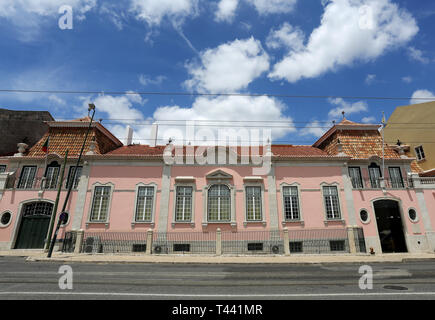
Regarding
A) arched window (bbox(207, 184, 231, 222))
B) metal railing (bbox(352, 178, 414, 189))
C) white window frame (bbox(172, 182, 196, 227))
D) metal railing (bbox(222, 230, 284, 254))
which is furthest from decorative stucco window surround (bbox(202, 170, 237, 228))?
metal railing (bbox(352, 178, 414, 189))

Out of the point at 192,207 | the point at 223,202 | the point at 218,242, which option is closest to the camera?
the point at 218,242

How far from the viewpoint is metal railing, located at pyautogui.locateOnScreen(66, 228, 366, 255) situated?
17.4 metres

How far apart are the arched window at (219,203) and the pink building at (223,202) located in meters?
0.08

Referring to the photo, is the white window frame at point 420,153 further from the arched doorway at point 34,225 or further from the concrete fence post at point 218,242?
the arched doorway at point 34,225

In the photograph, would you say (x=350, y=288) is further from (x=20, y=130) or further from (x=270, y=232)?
(x=20, y=130)

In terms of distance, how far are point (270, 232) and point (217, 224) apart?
4280 mm

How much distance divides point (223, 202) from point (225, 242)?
10.5 feet

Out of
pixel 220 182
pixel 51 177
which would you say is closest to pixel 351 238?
pixel 220 182

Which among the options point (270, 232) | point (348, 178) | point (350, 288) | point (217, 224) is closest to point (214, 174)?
point (217, 224)

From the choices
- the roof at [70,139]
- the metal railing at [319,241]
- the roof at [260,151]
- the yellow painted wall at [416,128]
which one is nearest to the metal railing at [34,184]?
the roof at [70,139]

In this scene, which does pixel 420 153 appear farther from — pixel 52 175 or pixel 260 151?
pixel 52 175

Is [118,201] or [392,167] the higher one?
[392,167]

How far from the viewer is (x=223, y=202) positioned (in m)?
19.2
